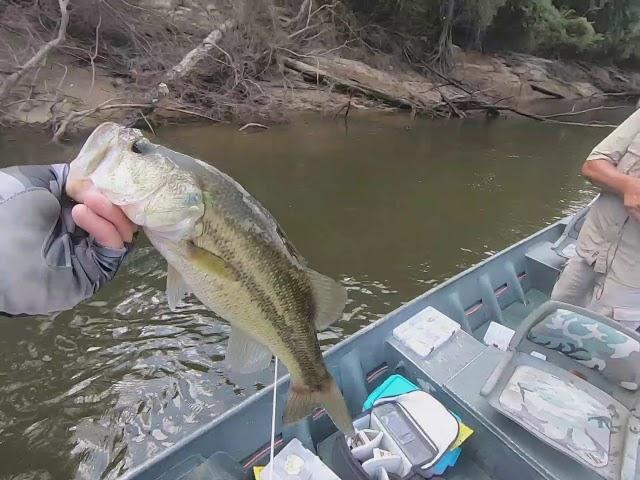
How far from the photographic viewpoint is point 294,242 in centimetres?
839

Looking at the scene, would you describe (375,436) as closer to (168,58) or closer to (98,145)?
(98,145)

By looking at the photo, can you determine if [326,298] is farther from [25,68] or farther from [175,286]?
[25,68]

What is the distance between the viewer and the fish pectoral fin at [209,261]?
155 centimetres

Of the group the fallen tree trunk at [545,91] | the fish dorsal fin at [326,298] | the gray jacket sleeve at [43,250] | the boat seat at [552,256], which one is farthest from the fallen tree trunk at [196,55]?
the fallen tree trunk at [545,91]

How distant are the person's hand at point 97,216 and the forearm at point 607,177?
8.87 ft

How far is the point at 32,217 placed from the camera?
149cm

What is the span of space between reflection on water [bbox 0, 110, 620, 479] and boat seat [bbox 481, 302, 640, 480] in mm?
3024

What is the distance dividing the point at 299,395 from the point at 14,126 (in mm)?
12129

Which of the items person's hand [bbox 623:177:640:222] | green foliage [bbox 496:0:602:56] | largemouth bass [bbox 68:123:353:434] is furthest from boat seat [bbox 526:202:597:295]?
green foliage [bbox 496:0:602:56]

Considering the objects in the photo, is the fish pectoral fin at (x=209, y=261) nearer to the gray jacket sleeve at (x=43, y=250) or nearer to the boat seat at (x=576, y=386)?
the gray jacket sleeve at (x=43, y=250)

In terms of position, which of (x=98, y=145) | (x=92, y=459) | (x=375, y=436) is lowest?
(x=92, y=459)

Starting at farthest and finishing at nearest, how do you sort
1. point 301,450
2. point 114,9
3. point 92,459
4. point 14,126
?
point 114,9
point 14,126
point 92,459
point 301,450

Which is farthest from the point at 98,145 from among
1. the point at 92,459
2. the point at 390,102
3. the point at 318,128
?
the point at 390,102

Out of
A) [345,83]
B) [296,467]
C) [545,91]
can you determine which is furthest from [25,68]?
[545,91]
